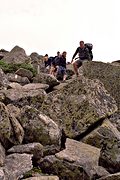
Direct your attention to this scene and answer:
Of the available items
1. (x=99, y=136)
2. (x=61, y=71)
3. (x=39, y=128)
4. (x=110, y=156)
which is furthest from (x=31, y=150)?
(x=61, y=71)

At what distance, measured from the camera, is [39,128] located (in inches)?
737

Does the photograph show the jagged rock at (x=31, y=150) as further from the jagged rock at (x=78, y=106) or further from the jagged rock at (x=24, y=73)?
the jagged rock at (x=24, y=73)

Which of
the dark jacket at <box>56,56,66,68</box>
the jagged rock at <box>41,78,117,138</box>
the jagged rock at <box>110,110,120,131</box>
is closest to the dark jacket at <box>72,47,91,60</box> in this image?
the dark jacket at <box>56,56,66,68</box>

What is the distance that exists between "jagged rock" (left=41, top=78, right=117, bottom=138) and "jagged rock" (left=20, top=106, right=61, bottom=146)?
1.42 meters

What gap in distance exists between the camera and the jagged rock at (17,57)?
43.9m

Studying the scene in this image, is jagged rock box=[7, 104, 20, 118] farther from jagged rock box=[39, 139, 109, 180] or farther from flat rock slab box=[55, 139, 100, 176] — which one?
jagged rock box=[39, 139, 109, 180]

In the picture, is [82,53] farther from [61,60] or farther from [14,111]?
[14,111]

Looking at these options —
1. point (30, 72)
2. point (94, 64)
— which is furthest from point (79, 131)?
point (30, 72)

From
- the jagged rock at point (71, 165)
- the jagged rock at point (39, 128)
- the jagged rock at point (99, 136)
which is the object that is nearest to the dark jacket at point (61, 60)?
the jagged rock at point (99, 136)

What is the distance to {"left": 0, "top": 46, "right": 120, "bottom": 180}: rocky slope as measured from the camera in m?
16.8

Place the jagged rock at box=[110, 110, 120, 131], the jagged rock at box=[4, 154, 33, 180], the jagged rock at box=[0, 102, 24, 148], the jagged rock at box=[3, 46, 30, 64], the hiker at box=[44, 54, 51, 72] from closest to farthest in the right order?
the jagged rock at box=[4, 154, 33, 180], the jagged rock at box=[0, 102, 24, 148], the jagged rock at box=[110, 110, 120, 131], the hiker at box=[44, 54, 51, 72], the jagged rock at box=[3, 46, 30, 64]

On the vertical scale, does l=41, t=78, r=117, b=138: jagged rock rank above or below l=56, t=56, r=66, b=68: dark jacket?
below

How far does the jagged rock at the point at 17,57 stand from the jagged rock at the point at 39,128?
24.3 m

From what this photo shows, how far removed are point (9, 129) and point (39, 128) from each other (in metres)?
1.64
